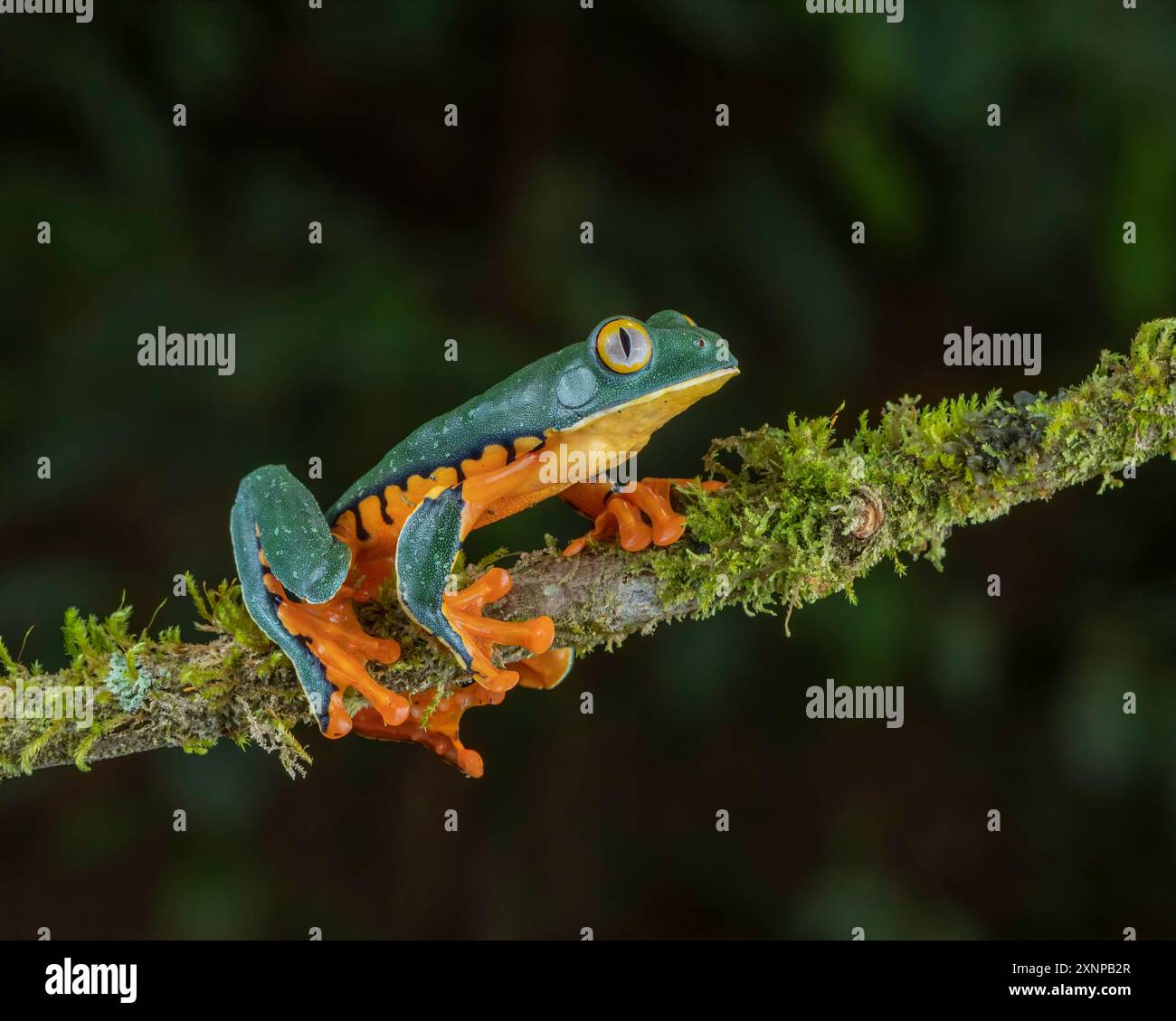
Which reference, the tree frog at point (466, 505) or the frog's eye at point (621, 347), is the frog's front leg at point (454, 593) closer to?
the tree frog at point (466, 505)

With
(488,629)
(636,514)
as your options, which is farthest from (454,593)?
(636,514)

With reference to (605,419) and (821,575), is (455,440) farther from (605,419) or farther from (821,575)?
(821,575)

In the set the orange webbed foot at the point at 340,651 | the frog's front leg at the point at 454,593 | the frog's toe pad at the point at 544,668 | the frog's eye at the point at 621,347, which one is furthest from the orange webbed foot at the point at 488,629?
the frog's eye at the point at 621,347

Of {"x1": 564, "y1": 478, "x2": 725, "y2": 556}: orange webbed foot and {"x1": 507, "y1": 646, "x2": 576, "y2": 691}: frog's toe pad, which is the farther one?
{"x1": 507, "y1": 646, "x2": 576, "y2": 691}: frog's toe pad

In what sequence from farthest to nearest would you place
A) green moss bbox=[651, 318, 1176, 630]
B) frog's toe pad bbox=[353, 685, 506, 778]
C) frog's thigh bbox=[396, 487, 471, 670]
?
frog's toe pad bbox=[353, 685, 506, 778], green moss bbox=[651, 318, 1176, 630], frog's thigh bbox=[396, 487, 471, 670]

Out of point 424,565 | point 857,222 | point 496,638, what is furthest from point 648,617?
point 857,222

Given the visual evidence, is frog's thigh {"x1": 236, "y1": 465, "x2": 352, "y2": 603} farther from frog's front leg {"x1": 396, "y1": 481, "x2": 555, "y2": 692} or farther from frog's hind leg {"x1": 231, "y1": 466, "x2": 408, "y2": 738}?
frog's front leg {"x1": 396, "y1": 481, "x2": 555, "y2": 692}

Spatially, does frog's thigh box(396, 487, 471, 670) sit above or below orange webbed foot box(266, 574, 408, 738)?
above

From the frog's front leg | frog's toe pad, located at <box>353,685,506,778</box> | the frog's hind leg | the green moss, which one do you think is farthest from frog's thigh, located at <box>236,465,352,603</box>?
the green moss
